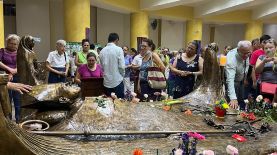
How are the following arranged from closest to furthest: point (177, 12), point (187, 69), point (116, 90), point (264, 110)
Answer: point (264, 110), point (187, 69), point (116, 90), point (177, 12)

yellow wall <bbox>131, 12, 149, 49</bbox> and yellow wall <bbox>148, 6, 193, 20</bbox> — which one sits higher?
yellow wall <bbox>148, 6, 193, 20</bbox>

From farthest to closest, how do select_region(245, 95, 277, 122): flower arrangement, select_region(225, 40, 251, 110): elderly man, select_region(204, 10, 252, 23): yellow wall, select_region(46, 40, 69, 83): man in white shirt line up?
select_region(204, 10, 252, 23): yellow wall → select_region(46, 40, 69, 83): man in white shirt → select_region(225, 40, 251, 110): elderly man → select_region(245, 95, 277, 122): flower arrangement

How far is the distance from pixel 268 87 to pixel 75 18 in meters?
6.69

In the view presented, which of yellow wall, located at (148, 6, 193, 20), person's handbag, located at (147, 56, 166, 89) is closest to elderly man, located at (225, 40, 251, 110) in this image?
person's handbag, located at (147, 56, 166, 89)

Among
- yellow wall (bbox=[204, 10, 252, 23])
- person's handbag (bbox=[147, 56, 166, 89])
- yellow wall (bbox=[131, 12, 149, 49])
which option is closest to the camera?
person's handbag (bbox=[147, 56, 166, 89])

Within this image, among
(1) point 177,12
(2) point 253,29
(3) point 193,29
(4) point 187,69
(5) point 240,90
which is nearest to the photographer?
(4) point 187,69

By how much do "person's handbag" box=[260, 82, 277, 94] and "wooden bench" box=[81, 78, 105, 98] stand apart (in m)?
2.27

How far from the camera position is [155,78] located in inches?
175

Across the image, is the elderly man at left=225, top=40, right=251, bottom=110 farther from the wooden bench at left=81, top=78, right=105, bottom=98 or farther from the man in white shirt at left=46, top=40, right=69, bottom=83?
the man in white shirt at left=46, top=40, right=69, bottom=83

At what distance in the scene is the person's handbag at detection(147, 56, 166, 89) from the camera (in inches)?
175

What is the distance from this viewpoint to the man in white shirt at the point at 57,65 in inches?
199

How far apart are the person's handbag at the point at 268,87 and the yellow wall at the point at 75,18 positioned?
647cm

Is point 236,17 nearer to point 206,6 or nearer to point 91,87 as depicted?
point 206,6

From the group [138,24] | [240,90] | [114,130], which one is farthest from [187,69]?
[138,24]
